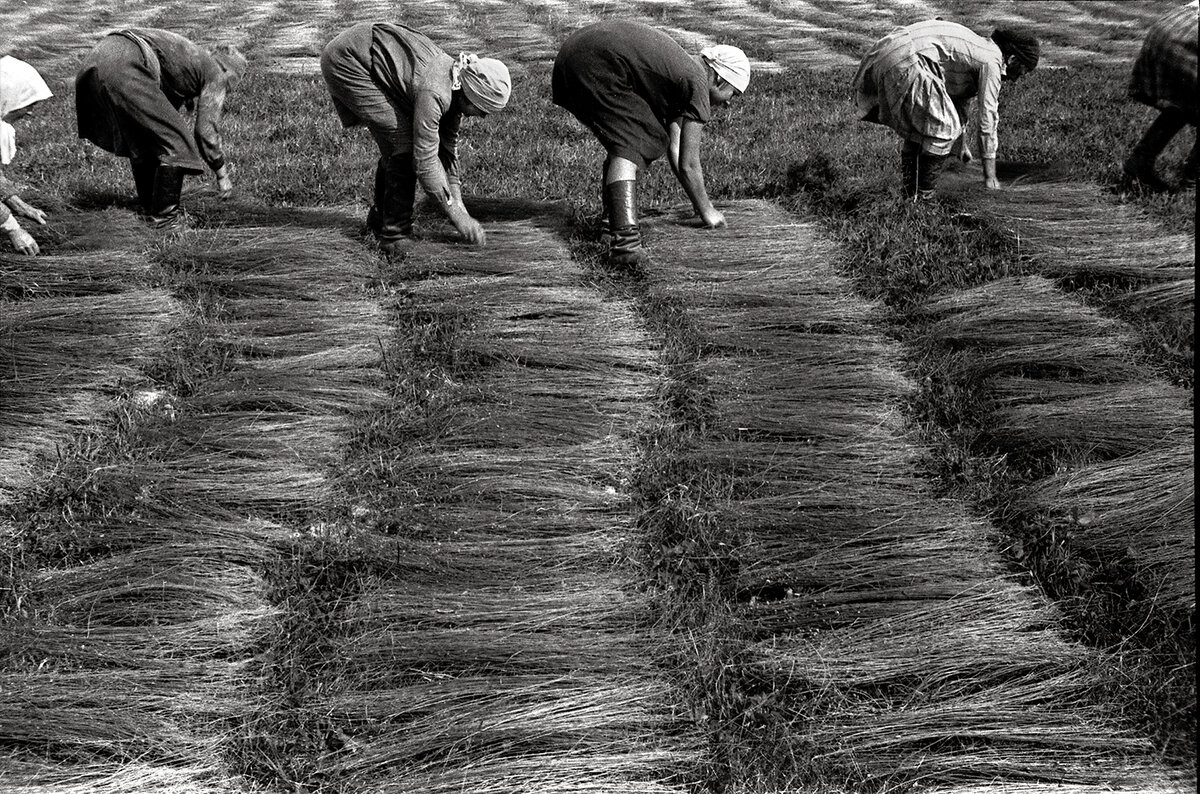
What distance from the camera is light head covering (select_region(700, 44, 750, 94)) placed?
5445 millimetres

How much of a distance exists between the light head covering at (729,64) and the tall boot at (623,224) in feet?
2.25

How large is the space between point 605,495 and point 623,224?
7.11 ft

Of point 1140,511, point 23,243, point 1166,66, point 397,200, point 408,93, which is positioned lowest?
point 23,243

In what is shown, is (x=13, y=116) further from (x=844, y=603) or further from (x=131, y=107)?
(x=844, y=603)

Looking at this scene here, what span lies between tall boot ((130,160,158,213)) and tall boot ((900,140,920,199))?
3.91 meters

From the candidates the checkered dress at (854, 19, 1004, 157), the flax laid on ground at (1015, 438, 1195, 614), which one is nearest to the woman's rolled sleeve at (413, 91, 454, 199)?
the checkered dress at (854, 19, 1004, 157)

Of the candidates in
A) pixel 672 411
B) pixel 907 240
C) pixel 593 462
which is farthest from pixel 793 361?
pixel 907 240

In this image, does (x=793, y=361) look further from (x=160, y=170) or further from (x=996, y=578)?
(x=160, y=170)

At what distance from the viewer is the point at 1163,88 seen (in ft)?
18.2

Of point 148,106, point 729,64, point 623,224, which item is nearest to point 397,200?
point 623,224

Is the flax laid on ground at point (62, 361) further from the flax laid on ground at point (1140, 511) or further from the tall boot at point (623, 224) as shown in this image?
the flax laid on ground at point (1140, 511)

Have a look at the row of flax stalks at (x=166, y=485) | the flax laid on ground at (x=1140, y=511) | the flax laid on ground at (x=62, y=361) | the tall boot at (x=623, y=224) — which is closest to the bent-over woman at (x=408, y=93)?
the row of flax stalks at (x=166, y=485)

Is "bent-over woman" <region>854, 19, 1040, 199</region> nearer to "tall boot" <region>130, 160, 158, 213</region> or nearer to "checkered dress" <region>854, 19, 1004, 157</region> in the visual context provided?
"checkered dress" <region>854, 19, 1004, 157</region>

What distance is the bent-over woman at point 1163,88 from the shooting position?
4789mm
